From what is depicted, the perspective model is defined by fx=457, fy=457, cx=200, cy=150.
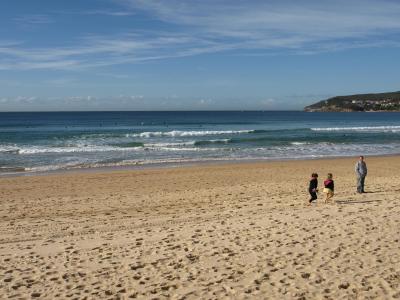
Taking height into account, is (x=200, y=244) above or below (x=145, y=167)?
above

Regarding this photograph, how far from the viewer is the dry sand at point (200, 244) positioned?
658 cm

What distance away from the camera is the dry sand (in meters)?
6.58

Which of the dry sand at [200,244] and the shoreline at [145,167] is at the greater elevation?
the dry sand at [200,244]

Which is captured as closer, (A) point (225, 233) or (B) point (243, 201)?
(A) point (225, 233)

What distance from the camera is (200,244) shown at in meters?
8.63

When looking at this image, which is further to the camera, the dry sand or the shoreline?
the shoreline

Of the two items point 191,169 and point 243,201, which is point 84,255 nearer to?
point 243,201

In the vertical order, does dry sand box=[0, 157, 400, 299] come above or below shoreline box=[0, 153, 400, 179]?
above

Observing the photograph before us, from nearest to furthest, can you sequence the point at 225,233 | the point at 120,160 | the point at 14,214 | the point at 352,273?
the point at 352,273 < the point at 225,233 < the point at 14,214 < the point at 120,160

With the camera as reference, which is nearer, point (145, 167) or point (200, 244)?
point (200, 244)

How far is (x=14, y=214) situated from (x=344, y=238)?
8768 mm

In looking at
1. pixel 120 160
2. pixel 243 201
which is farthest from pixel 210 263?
pixel 120 160

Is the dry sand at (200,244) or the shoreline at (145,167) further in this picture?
the shoreline at (145,167)

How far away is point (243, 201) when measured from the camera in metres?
13.8
